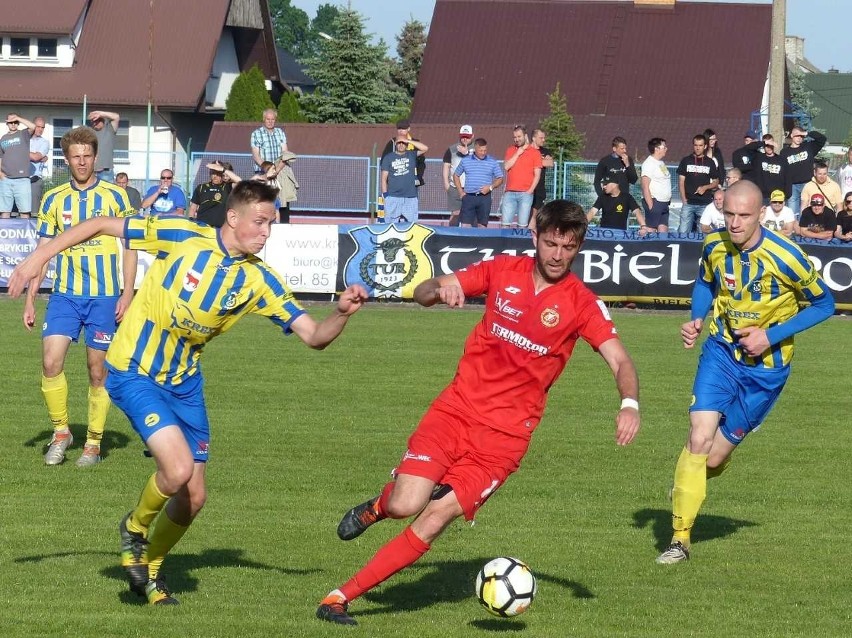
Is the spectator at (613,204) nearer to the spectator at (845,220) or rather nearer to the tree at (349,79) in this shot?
the spectator at (845,220)

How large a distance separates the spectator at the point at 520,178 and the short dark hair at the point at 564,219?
48.4 ft

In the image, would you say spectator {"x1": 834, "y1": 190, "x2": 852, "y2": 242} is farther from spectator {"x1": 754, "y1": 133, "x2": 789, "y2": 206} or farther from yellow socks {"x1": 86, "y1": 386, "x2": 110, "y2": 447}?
yellow socks {"x1": 86, "y1": 386, "x2": 110, "y2": 447}

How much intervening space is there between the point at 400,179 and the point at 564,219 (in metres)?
15.6

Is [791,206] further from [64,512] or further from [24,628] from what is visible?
[24,628]

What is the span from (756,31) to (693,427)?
42290 millimetres

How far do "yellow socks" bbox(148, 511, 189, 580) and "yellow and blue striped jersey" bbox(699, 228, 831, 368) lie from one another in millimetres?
3503

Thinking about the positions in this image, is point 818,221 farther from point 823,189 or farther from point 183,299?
point 183,299

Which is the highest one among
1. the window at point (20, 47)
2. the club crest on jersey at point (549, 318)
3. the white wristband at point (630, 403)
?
the window at point (20, 47)

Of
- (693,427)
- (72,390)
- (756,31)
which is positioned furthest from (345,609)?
(756,31)

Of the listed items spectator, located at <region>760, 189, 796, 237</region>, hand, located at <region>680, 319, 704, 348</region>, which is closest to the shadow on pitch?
hand, located at <region>680, 319, 704, 348</region>

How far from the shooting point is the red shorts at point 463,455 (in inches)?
237

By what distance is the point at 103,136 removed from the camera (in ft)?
70.1

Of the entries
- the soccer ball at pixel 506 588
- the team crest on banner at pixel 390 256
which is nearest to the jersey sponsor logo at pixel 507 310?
the soccer ball at pixel 506 588

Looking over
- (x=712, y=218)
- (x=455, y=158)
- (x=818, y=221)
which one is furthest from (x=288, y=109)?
(x=818, y=221)
